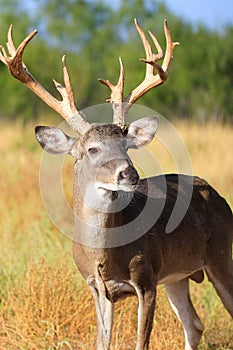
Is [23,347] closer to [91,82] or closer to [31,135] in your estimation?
[31,135]

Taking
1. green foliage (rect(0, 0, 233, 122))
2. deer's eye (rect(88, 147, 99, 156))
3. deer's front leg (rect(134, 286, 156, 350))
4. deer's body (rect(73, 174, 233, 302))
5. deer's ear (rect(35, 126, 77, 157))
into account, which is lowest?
deer's front leg (rect(134, 286, 156, 350))

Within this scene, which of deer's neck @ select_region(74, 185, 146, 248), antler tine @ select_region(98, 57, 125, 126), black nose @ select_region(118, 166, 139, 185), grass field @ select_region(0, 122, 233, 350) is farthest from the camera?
grass field @ select_region(0, 122, 233, 350)

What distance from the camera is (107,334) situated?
5316 mm

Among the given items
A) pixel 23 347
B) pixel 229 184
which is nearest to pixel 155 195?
pixel 23 347

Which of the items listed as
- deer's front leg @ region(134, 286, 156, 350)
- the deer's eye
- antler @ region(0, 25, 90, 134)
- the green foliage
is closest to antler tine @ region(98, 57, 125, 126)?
antler @ region(0, 25, 90, 134)

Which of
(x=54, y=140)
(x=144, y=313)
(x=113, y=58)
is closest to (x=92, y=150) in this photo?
(x=54, y=140)

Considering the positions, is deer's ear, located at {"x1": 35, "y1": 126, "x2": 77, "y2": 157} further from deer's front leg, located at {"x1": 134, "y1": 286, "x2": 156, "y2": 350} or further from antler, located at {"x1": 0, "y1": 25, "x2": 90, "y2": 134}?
deer's front leg, located at {"x1": 134, "y1": 286, "x2": 156, "y2": 350}

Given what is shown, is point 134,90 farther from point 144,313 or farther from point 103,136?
point 144,313

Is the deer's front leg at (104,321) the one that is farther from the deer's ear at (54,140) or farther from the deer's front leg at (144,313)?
the deer's ear at (54,140)

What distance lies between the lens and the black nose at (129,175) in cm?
462

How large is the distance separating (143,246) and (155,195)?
580mm

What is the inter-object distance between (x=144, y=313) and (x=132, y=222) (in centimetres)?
59

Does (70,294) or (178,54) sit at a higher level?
(178,54)

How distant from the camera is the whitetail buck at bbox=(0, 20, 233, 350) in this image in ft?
16.4
